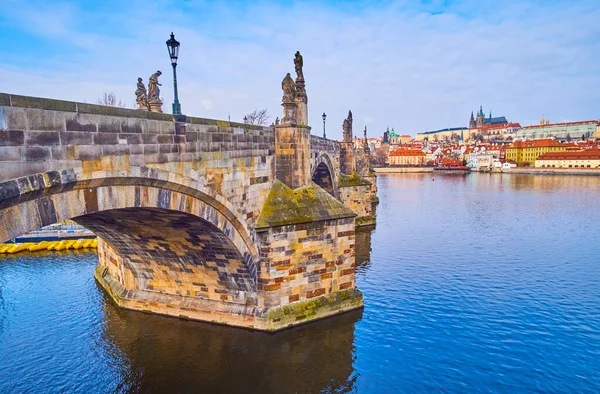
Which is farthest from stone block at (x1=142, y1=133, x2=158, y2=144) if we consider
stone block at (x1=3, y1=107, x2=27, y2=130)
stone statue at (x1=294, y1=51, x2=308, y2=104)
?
stone statue at (x1=294, y1=51, x2=308, y2=104)

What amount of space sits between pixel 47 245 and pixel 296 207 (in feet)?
61.7

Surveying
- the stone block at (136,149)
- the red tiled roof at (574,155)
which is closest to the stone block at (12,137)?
the stone block at (136,149)

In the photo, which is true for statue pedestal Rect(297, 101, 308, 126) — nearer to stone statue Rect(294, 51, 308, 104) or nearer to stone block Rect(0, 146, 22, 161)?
stone statue Rect(294, 51, 308, 104)

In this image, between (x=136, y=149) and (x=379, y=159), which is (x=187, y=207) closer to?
(x=136, y=149)

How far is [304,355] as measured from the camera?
523 inches

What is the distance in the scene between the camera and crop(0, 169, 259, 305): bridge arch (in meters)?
6.70

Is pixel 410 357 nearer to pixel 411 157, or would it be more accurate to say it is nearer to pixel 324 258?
pixel 324 258

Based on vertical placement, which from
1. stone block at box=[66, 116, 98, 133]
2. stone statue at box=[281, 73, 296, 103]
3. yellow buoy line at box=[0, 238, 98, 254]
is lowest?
yellow buoy line at box=[0, 238, 98, 254]

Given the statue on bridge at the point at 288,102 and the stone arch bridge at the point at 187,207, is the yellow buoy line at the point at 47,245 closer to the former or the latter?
the stone arch bridge at the point at 187,207

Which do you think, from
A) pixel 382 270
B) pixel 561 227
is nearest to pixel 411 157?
pixel 561 227

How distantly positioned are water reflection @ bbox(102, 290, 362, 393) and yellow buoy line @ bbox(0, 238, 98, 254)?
468 inches

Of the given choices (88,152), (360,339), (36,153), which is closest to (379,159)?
(360,339)

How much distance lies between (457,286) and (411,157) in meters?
117

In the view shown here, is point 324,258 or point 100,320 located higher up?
point 324,258
